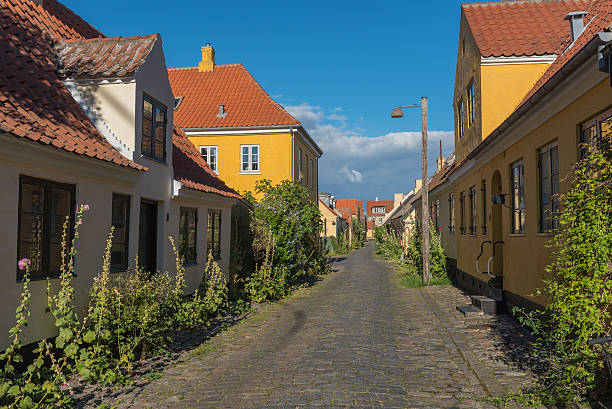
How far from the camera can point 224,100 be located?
89.0 feet

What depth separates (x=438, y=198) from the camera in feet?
77.7

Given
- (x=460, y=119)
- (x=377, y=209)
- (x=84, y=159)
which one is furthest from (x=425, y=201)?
(x=377, y=209)

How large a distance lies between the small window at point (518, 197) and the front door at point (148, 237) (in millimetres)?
7379

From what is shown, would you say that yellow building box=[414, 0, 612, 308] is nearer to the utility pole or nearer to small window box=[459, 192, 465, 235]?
small window box=[459, 192, 465, 235]

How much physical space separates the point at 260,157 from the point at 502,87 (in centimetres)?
1367

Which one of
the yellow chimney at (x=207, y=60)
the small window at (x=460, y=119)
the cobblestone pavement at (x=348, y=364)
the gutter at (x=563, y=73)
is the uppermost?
the yellow chimney at (x=207, y=60)

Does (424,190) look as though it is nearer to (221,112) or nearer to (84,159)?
(221,112)

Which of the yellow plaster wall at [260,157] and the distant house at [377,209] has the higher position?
the distant house at [377,209]

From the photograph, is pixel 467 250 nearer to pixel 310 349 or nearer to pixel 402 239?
pixel 310 349

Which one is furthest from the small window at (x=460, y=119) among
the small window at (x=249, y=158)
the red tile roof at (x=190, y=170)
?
the small window at (x=249, y=158)

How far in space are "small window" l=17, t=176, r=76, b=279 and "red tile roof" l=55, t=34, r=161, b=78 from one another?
2.65 m

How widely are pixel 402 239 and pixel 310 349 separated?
2324cm

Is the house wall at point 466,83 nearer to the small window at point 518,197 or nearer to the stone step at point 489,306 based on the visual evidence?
the small window at point 518,197

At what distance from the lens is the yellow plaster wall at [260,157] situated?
25.2 metres
